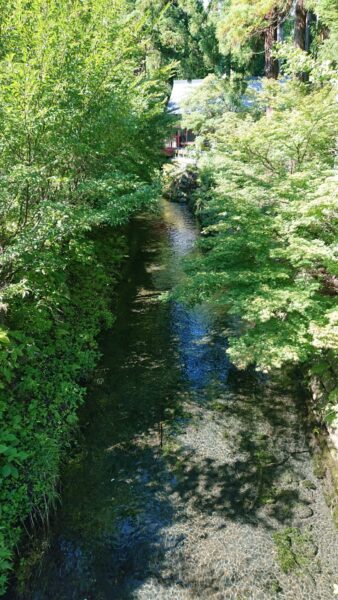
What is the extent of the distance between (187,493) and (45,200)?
5.42 m

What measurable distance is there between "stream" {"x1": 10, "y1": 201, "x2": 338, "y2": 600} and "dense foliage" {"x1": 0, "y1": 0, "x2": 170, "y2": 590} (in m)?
0.72

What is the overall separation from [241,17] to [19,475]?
1511 cm

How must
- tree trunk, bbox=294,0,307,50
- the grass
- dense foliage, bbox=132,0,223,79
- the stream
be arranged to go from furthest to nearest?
dense foliage, bbox=132,0,223,79, tree trunk, bbox=294,0,307,50, the grass, the stream

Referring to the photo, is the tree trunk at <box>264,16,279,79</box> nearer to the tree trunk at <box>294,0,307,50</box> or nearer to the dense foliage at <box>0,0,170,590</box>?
the tree trunk at <box>294,0,307,50</box>

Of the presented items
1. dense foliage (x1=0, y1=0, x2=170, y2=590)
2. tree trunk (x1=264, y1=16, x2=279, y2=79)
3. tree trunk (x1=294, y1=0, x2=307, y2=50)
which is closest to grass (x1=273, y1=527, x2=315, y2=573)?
dense foliage (x1=0, y1=0, x2=170, y2=590)

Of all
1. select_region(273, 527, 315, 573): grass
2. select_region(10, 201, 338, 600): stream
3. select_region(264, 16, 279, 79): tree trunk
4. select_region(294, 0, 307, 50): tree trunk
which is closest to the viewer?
select_region(10, 201, 338, 600): stream

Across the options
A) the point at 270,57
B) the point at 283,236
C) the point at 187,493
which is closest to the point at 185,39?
the point at 270,57

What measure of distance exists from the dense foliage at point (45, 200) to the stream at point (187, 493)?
0.72 m

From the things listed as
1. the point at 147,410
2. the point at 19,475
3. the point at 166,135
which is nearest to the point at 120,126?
the point at 147,410

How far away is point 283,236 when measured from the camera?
7020 millimetres

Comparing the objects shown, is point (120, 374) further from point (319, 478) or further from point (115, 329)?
point (319, 478)

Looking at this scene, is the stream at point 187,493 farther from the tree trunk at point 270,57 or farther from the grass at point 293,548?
the tree trunk at point 270,57

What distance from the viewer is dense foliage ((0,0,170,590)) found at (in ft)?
17.4

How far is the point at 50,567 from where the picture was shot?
496 cm
